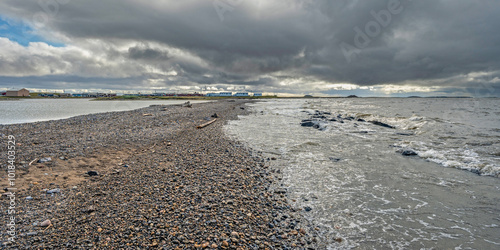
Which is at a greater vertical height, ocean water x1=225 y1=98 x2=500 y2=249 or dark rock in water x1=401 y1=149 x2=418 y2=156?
dark rock in water x1=401 y1=149 x2=418 y2=156

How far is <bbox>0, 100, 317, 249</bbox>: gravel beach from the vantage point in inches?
192

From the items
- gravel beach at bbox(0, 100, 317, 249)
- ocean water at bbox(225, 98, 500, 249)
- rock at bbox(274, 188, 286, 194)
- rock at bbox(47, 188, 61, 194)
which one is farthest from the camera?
rock at bbox(274, 188, 286, 194)

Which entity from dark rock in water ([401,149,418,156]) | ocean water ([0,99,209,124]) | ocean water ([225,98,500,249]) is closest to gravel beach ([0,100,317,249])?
ocean water ([225,98,500,249])

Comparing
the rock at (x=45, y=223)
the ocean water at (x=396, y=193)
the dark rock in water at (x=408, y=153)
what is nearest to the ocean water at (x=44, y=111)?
the rock at (x=45, y=223)

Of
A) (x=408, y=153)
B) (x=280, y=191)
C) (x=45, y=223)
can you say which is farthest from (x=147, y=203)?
(x=408, y=153)

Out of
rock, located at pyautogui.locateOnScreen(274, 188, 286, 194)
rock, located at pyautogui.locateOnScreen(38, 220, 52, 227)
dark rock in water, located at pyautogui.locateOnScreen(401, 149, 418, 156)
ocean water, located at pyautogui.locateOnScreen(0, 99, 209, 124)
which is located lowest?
rock, located at pyautogui.locateOnScreen(274, 188, 286, 194)

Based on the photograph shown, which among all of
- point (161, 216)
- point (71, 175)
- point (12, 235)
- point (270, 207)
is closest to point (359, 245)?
point (270, 207)

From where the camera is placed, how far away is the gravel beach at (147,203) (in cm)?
487

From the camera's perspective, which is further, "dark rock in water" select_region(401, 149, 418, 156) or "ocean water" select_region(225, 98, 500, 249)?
"dark rock in water" select_region(401, 149, 418, 156)

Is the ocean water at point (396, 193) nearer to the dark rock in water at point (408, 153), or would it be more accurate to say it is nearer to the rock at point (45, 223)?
the dark rock in water at point (408, 153)

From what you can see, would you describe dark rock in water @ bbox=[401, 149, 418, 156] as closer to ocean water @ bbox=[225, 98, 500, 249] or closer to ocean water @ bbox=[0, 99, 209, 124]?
ocean water @ bbox=[225, 98, 500, 249]

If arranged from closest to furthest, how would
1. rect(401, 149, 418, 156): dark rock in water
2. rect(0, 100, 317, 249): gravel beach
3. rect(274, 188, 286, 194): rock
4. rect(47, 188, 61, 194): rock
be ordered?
rect(0, 100, 317, 249): gravel beach, rect(47, 188, 61, 194): rock, rect(274, 188, 286, 194): rock, rect(401, 149, 418, 156): dark rock in water

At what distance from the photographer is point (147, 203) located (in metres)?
6.33

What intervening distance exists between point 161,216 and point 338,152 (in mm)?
11528
